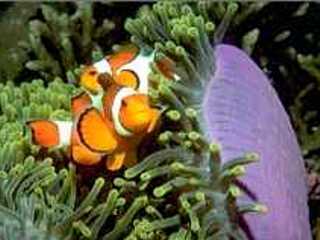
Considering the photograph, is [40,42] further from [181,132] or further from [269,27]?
[181,132]

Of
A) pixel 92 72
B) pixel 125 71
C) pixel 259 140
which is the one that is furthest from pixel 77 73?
pixel 259 140

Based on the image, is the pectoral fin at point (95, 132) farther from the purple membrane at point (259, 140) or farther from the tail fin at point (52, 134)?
the purple membrane at point (259, 140)

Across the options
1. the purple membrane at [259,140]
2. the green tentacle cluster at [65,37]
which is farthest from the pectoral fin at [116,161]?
the green tentacle cluster at [65,37]

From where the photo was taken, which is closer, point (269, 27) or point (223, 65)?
point (223, 65)

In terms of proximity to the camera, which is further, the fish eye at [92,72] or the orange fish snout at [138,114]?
the fish eye at [92,72]

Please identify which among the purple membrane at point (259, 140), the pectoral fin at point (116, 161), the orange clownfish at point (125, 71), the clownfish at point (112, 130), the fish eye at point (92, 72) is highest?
the fish eye at point (92, 72)

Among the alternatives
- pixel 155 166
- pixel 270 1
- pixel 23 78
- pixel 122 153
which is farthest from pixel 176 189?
pixel 23 78
